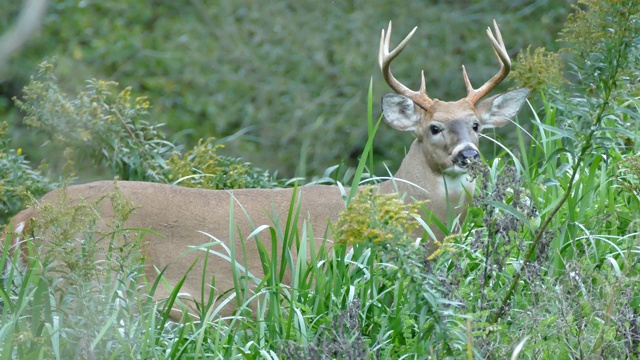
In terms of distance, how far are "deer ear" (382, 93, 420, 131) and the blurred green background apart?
5200mm

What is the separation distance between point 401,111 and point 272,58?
6.87 metres

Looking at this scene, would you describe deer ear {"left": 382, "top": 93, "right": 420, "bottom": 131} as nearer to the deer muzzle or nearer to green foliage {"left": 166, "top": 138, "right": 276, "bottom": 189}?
the deer muzzle

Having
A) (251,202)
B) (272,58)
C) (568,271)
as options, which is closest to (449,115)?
(251,202)

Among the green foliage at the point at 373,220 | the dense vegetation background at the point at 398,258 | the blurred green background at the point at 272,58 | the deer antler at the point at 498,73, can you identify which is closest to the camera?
the green foliage at the point at 373,220

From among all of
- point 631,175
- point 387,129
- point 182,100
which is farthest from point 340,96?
point 631,175

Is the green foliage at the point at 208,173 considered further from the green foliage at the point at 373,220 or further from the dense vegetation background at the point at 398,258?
the green foliage at the point at 373,220

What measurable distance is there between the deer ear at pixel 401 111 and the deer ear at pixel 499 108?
0.34 meters

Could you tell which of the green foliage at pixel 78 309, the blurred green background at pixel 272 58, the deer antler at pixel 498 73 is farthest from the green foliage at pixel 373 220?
the blurred green background at pixel 272 58

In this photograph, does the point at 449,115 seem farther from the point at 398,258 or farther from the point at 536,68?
the point at 398,258

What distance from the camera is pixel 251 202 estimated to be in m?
6.24

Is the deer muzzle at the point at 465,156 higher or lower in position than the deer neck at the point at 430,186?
higher

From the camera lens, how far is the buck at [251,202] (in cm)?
601

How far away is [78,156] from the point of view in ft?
23.4

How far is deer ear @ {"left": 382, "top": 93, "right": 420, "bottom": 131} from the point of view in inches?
262
